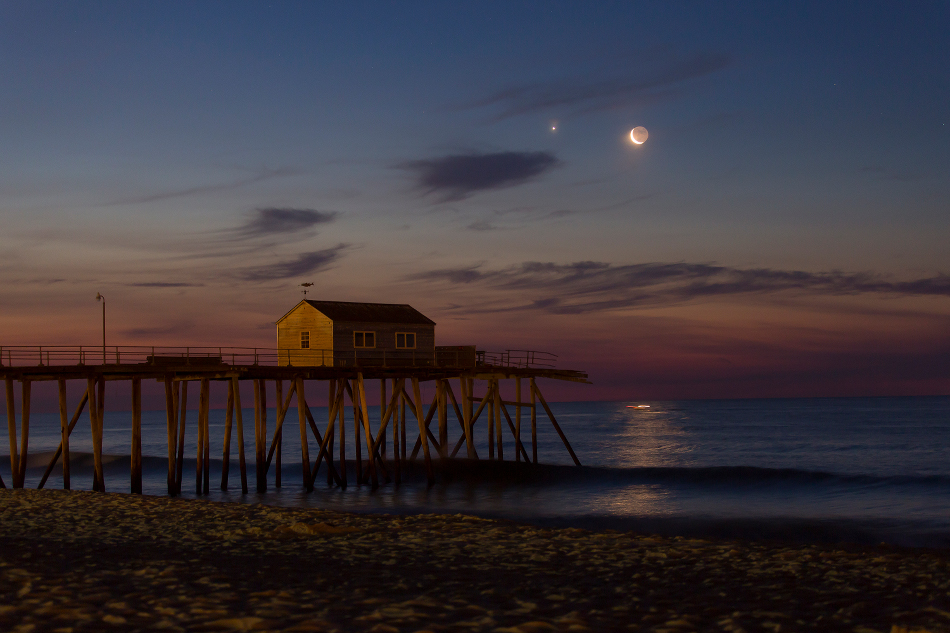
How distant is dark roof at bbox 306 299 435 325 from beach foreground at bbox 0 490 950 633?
16817mm

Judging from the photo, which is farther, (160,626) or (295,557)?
(295,557)

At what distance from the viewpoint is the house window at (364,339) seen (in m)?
34.6

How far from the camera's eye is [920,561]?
14594mm

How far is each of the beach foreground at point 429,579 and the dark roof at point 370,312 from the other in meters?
16.8

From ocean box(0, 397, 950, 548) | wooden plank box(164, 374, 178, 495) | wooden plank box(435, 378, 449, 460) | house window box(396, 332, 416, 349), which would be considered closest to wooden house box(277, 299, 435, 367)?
house window box(396, 332, 416, 349)

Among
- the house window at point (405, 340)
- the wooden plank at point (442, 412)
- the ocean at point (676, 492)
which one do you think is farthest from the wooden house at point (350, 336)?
the ocean at point (676, 492)

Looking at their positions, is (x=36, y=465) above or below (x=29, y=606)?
below

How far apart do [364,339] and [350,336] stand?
681mm

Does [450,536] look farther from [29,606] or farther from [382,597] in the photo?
[29,606]

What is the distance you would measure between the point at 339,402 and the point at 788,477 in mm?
23144

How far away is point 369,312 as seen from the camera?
35.8m

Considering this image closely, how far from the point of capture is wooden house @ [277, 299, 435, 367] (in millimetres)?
34094

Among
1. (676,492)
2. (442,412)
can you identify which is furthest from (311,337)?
(676,492)

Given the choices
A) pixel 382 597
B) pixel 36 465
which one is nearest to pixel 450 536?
pixel 382 597
